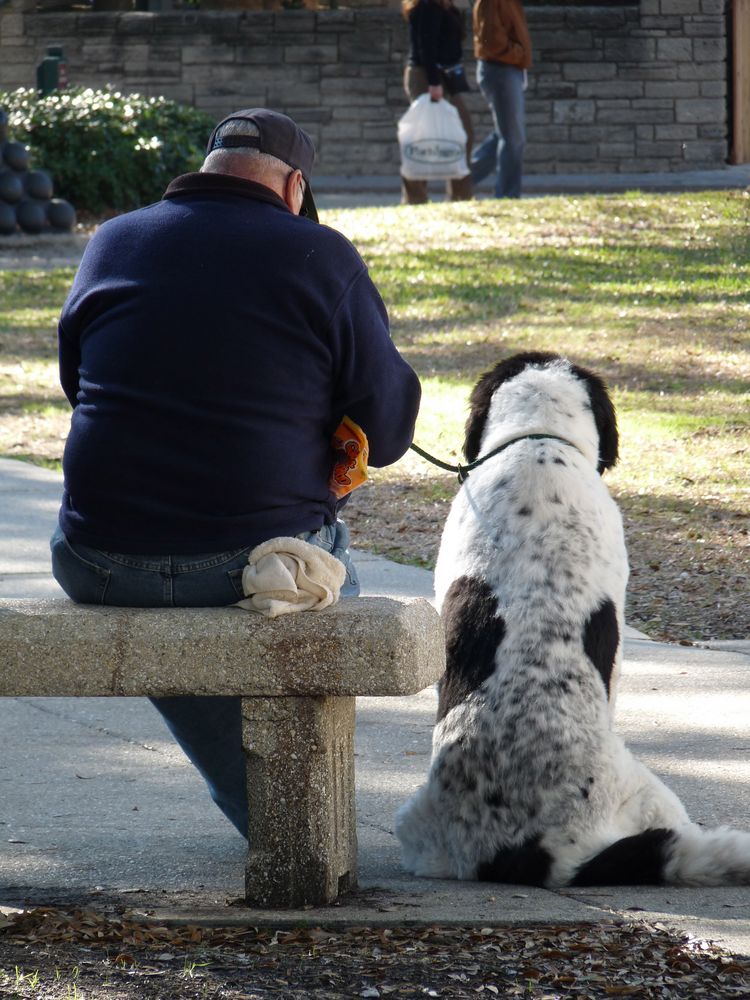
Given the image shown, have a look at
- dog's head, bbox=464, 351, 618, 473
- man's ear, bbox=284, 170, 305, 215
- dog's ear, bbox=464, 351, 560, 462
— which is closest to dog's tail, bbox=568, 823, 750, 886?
dog's head, bbox=464, 351, 618, 473

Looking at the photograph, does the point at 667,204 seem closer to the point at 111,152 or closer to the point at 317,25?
the point at 111,152

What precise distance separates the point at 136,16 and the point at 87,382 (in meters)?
21.3

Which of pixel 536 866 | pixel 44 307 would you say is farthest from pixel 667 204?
pixel 536 866

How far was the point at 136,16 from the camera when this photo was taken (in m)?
23.5

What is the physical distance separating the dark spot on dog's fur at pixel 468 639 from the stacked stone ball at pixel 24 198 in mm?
13679

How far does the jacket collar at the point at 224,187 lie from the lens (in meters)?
3.62

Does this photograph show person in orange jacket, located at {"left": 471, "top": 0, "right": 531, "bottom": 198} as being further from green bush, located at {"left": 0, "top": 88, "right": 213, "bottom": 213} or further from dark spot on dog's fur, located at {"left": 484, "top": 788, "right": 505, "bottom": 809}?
dark spot on dog's fur, located at {"left": 484, "top": 788, "right": 505, "bottom": 809}

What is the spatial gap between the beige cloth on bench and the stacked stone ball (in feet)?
45.8

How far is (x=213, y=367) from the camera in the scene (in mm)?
3490

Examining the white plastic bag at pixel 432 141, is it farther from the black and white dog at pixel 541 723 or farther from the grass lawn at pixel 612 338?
the black and white dog at pixel 541 723

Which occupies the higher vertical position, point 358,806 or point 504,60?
point 504,60

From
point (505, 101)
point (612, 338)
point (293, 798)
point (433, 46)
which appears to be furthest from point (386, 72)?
point (293, 798)

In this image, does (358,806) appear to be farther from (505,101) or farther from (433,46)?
(433,46)

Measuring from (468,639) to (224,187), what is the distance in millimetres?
1274
